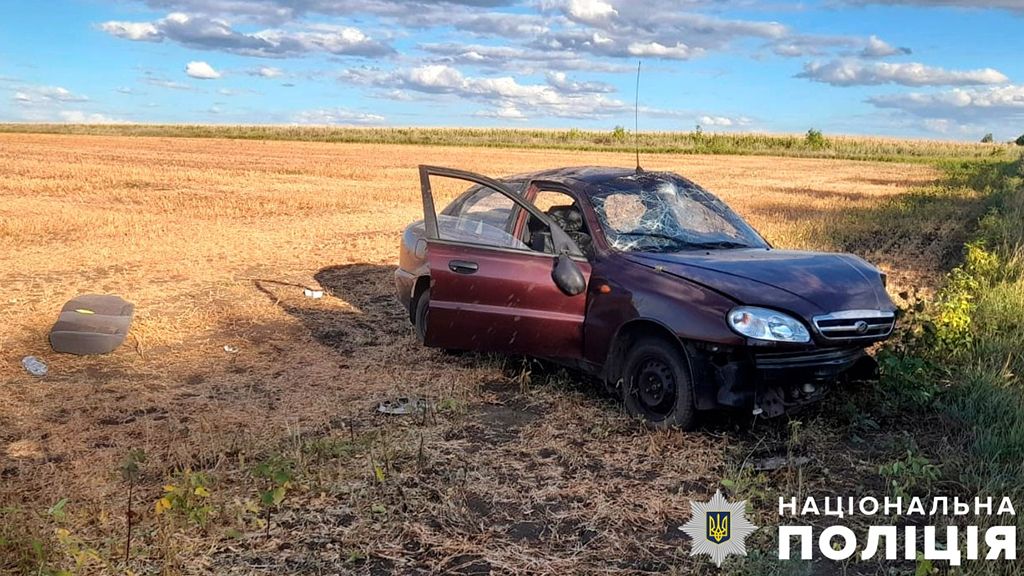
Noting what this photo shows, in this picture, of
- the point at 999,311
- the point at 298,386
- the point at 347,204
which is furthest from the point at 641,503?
the point at 347,204

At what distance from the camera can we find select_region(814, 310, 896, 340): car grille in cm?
470

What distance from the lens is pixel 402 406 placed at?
227 inches

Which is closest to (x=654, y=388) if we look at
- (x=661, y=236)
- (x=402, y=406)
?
(x=661, y=236)

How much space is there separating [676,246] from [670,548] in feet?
7.91

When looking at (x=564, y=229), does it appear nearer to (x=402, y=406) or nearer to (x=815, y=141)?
(x=402, y=406)

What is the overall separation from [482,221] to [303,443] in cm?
216

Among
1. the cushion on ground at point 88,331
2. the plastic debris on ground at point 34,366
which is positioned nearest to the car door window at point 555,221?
the cushion on ground at point 88,331

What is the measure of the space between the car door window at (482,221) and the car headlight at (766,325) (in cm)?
168

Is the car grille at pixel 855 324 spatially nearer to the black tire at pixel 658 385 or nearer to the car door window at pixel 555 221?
the black tire at pixel 658 385

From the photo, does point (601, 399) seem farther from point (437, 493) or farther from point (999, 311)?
point (999, 311)

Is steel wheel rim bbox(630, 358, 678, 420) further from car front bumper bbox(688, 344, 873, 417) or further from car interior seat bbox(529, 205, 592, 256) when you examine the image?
car interior seat bbox(529, 205, 592, 256)

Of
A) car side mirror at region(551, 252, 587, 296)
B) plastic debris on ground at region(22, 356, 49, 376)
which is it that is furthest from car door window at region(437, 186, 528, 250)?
plastic debris on ground at region(22, 356, 49, 376)

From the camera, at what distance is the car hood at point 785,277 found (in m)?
4.72

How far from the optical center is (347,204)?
19.4 metres
